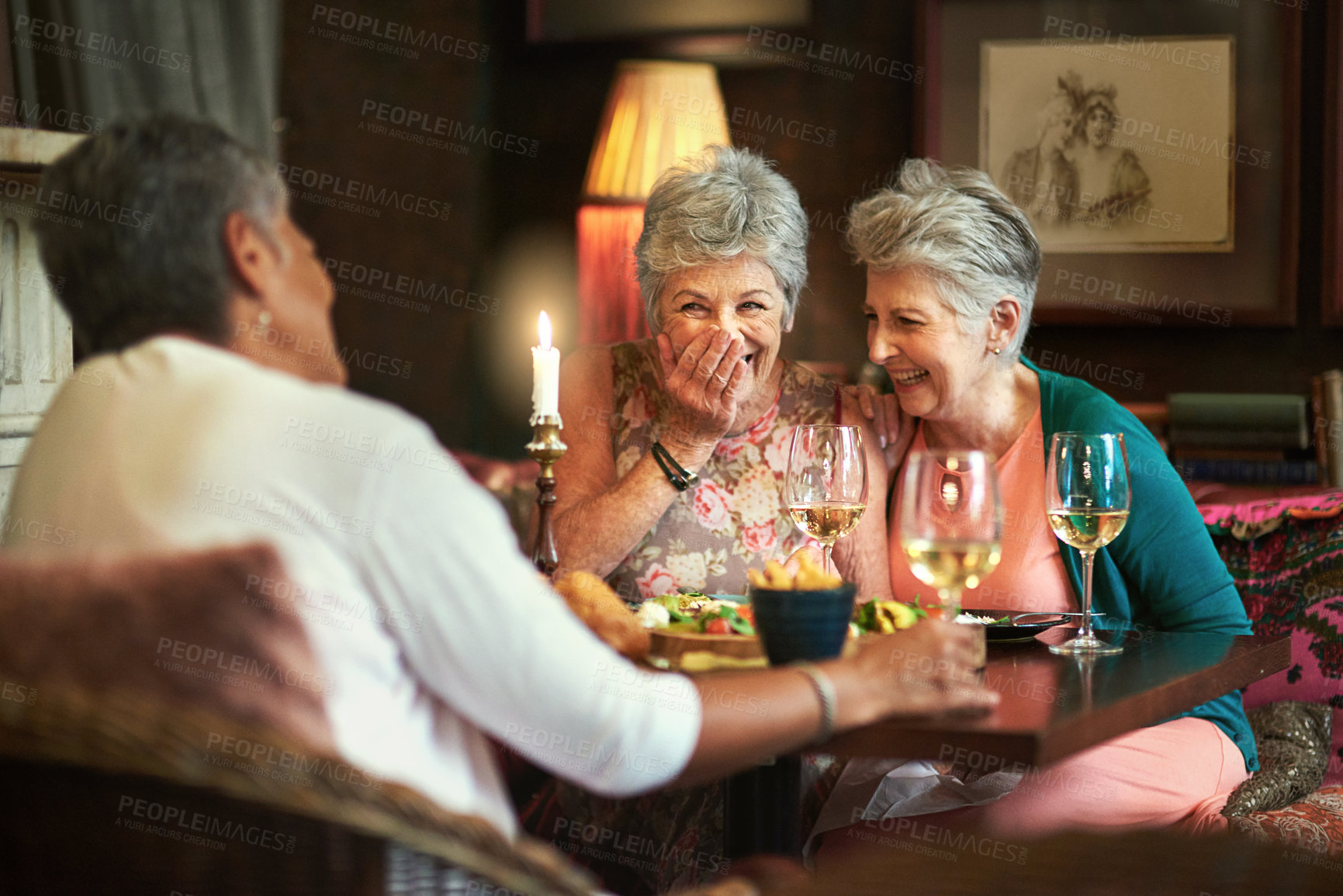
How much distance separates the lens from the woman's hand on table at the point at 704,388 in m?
1.92

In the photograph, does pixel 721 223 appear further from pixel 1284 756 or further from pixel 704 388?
pixel 1284 756

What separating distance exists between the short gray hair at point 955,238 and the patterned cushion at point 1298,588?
0.63 m

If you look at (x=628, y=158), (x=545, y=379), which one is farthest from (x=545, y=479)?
(x=628, y=158)

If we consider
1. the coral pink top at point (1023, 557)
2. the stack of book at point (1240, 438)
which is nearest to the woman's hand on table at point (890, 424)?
the coral pink top at point (1023, 557)

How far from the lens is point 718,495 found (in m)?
2.04

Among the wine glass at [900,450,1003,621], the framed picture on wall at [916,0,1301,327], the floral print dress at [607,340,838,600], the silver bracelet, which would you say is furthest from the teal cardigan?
the framed picture on wall at [916,0,1301,327]

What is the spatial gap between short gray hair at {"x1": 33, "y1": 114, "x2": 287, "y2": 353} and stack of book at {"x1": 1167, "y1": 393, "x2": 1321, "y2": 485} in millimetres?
2577

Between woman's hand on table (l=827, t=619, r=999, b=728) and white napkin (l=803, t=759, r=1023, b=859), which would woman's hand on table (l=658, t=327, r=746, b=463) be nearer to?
white napkin (l=803, t=759, r=1023, b=859)

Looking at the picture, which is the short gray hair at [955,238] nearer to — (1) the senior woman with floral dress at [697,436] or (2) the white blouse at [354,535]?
(1) the senior woman with floral dress at [697,436]

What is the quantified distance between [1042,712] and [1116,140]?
2618 mm

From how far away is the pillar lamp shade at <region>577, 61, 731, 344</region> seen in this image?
336 cm

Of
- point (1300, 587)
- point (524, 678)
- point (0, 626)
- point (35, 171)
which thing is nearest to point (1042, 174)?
point (1300, 587)

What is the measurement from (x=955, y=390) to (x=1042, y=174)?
171 cm

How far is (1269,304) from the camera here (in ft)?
10.5
